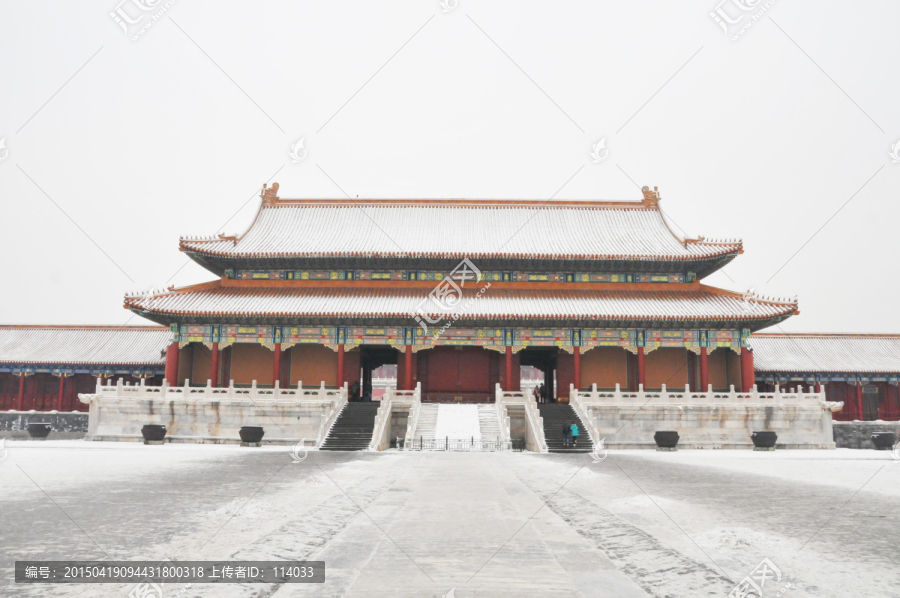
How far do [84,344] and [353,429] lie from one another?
24606mm

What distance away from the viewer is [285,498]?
1138cm

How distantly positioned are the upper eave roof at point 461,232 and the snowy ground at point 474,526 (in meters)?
20.4

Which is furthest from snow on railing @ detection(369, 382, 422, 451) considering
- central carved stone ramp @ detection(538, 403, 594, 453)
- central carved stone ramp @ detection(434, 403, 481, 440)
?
central carved stone ramp @ detection(538, 403, 594, 453)

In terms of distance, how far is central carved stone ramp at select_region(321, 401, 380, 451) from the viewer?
25258mm

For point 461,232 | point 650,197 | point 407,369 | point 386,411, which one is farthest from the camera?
point 650,197

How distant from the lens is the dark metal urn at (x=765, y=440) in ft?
88.4

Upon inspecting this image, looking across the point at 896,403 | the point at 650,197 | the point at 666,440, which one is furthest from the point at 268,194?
the point at 896,403

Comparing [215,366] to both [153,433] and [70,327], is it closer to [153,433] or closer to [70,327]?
[153,433]

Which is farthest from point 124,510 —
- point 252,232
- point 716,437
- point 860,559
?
point 252,232

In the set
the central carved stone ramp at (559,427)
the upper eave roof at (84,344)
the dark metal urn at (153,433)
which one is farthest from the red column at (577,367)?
the upper eave roof at (84,344)

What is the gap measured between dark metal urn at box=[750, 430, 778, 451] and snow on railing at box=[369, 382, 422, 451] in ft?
48.5

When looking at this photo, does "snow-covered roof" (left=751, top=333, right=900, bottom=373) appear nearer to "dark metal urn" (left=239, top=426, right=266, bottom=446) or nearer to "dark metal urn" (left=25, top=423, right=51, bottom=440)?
"dark metal urn" (left=239, top=426, right=266, bottom=446)

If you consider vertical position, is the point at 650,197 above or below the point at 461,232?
above

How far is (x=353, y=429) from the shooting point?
88.6 ft
